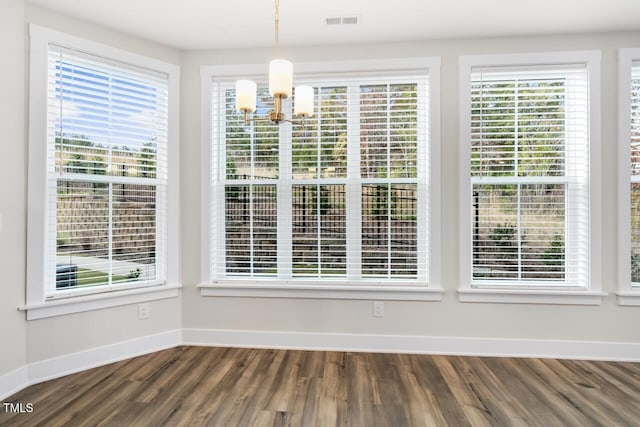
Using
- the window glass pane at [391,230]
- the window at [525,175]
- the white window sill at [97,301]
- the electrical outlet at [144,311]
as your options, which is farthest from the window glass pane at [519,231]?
the electrical outlet at [144,311]

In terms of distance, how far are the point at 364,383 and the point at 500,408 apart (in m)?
0.86

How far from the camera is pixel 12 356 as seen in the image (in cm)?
229

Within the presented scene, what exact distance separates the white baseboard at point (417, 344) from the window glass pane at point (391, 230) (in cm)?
59

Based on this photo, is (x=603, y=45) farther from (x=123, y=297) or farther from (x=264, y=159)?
(x=123, y=297)

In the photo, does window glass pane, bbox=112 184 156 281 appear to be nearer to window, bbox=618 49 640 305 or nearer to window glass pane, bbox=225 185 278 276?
window glass pane, bbox=225 185 278 276

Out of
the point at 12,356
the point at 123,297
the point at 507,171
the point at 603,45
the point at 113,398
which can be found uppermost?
the point at 603,45

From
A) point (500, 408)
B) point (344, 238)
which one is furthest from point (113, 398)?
point (500, 408)

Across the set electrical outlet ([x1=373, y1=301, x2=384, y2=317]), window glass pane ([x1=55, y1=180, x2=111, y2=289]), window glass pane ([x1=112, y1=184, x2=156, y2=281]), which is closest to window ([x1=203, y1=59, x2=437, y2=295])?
electrical outlet ([x1=373, y1=301, x2=384, y2=317])

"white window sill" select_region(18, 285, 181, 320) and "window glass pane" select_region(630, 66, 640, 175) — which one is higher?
"window glass pane" select_region(630, 66, 640, 175)

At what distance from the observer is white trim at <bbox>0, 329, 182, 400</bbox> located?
229 centimetres

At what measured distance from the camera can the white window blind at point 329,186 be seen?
2.94 m

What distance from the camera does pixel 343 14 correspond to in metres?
2.51

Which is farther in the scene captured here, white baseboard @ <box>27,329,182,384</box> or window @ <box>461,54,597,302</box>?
window @ <box>461,54,597,302</box>

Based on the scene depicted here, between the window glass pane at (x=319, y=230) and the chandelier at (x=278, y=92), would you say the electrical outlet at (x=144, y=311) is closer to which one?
the window glass pane at (x=319, y=230)
